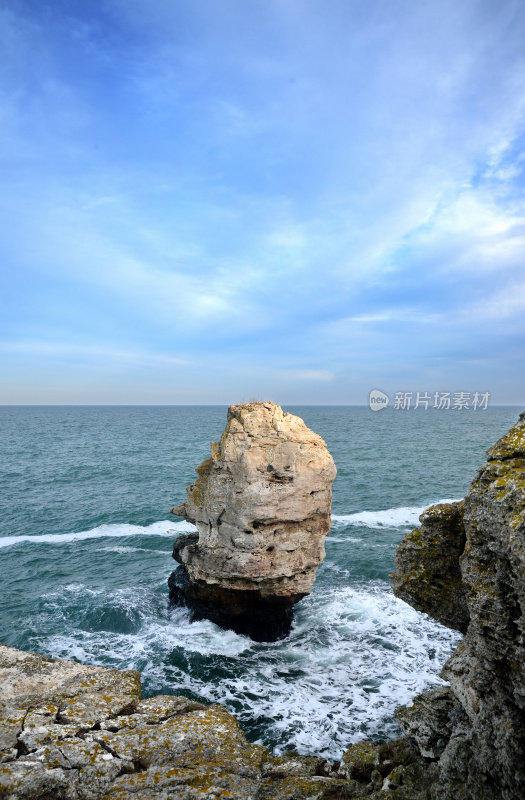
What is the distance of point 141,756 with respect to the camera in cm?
668

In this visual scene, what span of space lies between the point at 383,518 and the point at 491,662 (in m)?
29.8

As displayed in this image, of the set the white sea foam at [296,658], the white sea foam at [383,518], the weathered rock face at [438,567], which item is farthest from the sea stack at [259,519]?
the white sea foam at [383,518]

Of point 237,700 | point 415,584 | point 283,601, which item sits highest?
point 415,584

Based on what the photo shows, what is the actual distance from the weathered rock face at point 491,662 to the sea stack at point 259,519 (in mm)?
11327

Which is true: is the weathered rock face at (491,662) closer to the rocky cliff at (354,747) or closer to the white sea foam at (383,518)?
the rocky cliff at (354,747)

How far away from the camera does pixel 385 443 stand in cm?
8306

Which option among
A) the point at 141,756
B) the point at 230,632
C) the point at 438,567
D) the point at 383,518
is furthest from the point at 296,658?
the point at 383,518

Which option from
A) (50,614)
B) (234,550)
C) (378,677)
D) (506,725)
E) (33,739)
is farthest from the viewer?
(50,614)

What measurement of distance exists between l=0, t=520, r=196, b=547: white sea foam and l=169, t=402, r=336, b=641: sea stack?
1383 cm

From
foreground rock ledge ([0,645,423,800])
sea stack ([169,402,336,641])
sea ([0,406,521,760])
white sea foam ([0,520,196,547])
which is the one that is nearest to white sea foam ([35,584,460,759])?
sea ([0,406,521,760])

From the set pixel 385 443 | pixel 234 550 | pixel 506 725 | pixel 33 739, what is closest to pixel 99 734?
pixel 33 739

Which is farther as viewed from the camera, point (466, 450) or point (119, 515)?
point (466, 450)

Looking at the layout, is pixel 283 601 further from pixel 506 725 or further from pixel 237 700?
pixel 506 725

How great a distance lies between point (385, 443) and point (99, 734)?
80.3m
